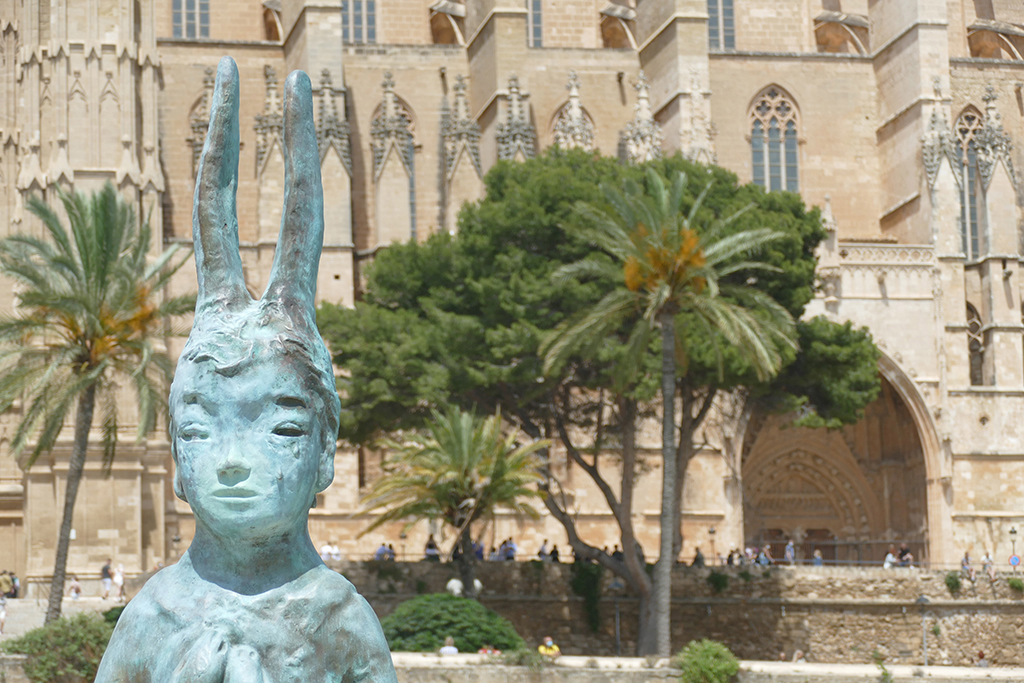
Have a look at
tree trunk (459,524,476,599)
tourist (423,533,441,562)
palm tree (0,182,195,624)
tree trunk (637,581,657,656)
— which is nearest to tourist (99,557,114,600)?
palm tree (0,182,195,624)

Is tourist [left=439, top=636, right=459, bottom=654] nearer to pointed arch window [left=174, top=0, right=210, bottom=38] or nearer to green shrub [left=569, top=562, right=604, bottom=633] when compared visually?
green shrub [left=569, top=562, right=604, bottom=633]

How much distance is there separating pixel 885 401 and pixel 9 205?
2166cm

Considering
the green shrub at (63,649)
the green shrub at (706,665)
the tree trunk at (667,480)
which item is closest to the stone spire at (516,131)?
the tree trunk at (667,480)

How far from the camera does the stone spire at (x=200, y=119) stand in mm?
39062

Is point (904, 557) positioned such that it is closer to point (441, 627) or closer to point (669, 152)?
point (669, 152)

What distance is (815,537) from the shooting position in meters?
43.4

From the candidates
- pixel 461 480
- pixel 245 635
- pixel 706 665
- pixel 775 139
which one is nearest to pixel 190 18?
pixel 775 139

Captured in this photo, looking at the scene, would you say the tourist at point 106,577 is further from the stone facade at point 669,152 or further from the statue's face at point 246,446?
the statue's face at point 246,446

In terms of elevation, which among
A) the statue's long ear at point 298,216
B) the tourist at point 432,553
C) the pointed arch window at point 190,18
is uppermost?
the pointed arch window at point 190,18

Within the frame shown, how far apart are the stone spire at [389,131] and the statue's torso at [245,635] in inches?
1400

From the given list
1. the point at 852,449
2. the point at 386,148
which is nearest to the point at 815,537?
the point at 852,449

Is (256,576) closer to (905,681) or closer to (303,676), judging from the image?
(303,676)

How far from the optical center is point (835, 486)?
1687 inches

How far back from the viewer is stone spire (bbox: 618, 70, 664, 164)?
38.9m
